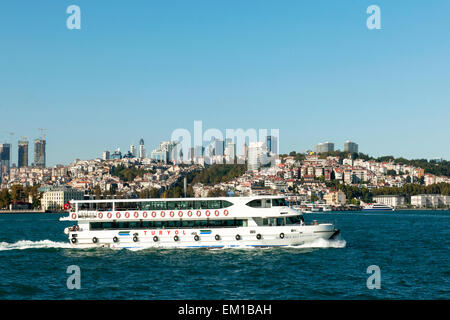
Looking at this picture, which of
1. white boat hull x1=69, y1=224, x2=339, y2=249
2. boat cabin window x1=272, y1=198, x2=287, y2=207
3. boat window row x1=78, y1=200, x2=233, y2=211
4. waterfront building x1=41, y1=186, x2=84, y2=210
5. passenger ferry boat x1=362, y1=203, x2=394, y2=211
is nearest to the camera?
white boat hull x1=69, y1=224, x2=339, y2=249

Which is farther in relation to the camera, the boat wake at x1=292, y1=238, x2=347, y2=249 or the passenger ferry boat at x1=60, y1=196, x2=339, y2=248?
the boat wake at x1=292, y1=238, x2=347, y2=249

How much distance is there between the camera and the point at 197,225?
3606cm

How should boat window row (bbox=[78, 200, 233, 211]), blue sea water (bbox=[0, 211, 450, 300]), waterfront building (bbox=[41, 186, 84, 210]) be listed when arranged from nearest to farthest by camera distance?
1. blue sea water (bbox=[0, 211, 450, 300])
2. boat window row (bbox=[78, 200, 233, 211])
3. waterfront building (bbox=[41, 186, 84, 210])

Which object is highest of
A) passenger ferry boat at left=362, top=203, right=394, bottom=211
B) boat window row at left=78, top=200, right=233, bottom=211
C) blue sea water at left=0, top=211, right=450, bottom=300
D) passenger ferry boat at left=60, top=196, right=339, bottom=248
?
boat window row at left=78, top=200, right=233, bottom=211

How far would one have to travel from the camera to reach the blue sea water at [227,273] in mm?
22250

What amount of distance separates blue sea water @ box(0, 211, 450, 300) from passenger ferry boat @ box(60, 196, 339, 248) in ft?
2.85

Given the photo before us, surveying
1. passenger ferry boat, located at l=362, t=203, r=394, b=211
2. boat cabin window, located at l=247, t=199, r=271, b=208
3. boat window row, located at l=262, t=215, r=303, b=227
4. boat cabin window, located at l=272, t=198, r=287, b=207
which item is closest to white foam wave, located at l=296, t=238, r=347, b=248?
boat window row, located at l=262, t=215, r=303, b=227

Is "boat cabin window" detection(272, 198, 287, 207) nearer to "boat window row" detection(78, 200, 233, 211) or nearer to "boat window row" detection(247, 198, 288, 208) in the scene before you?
"boat window row" detection(247, 198, 288, 208)

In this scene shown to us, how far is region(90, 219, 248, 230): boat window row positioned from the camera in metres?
35.7

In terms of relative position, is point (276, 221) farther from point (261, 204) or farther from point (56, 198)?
point (56, 198)

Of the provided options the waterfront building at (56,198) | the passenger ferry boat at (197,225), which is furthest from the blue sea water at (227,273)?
the waterfront building at (56,198)

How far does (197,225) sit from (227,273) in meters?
9.56

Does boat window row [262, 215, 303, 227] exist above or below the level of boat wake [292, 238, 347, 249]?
above
